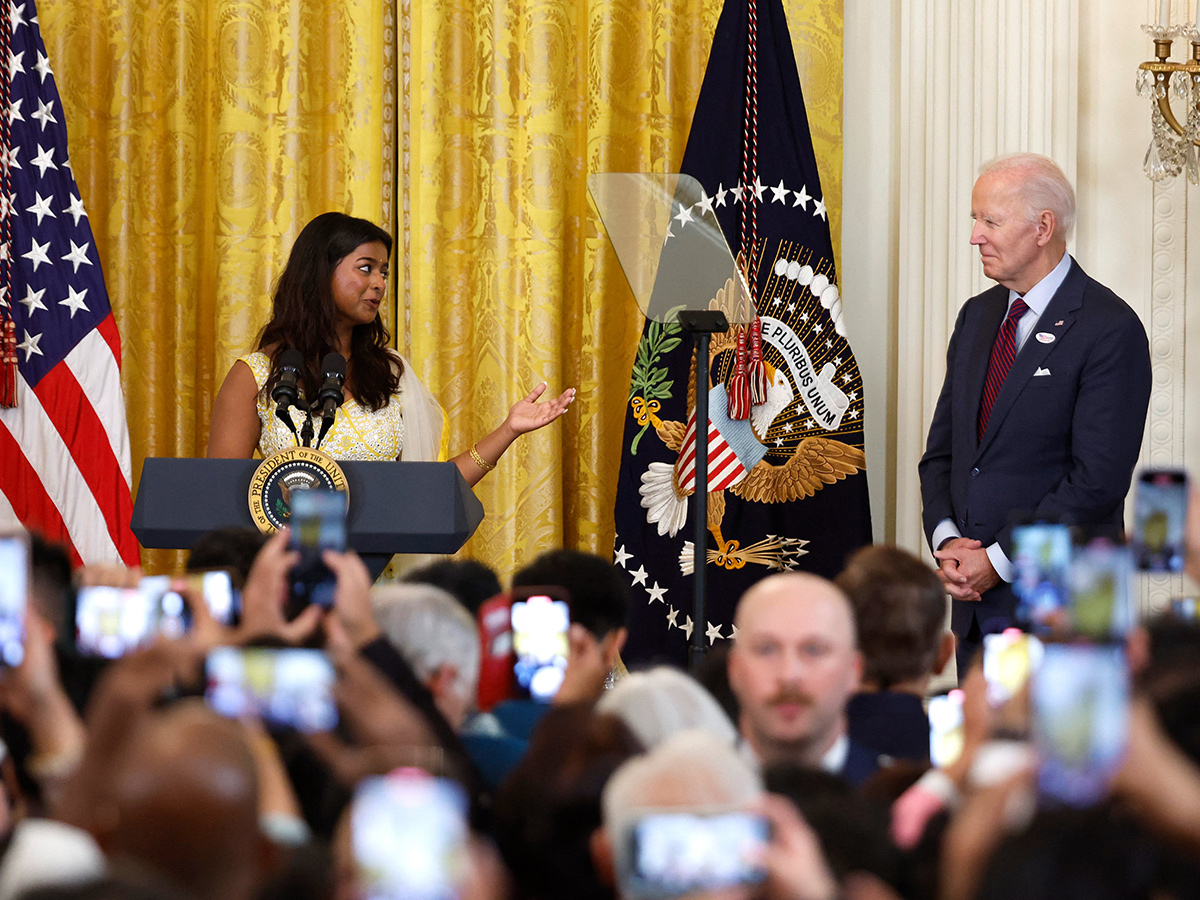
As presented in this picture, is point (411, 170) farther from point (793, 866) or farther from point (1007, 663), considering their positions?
point (793, 866)

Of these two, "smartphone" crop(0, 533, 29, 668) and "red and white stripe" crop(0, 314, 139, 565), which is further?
"red and white stripe" crop(0, 314, 139, 565)

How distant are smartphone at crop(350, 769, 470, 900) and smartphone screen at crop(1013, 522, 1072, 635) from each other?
0.79 meters

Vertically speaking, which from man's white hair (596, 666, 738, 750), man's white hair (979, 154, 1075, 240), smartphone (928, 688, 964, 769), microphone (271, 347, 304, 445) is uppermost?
man's white hair (979, 154, 1075, 240)

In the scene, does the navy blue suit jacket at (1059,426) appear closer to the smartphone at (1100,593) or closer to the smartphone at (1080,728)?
the smartphone at (1100,593)

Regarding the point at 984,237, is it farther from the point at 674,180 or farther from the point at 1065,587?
the point at 1065,587

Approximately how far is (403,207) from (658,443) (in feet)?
4.57

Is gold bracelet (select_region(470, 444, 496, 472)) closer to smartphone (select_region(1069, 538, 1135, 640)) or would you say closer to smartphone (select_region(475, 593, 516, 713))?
smartphone (select_region(475, 593, 516, 713))

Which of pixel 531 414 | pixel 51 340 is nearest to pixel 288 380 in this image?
pixel 531 414

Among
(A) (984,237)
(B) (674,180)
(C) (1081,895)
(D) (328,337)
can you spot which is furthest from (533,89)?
(C) (1081,895)

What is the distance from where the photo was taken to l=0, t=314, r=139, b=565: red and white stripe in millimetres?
4152

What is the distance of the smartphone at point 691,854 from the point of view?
3.58ft

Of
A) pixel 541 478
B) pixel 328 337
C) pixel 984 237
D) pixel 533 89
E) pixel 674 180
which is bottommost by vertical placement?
pixel 541 478

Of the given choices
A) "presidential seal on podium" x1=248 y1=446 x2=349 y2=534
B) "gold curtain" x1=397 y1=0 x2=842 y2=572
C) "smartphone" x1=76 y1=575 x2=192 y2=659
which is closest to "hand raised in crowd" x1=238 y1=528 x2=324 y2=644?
"smartphone" x1=76 y1=575 x2=192 y2=659

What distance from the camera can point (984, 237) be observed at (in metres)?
3.26
